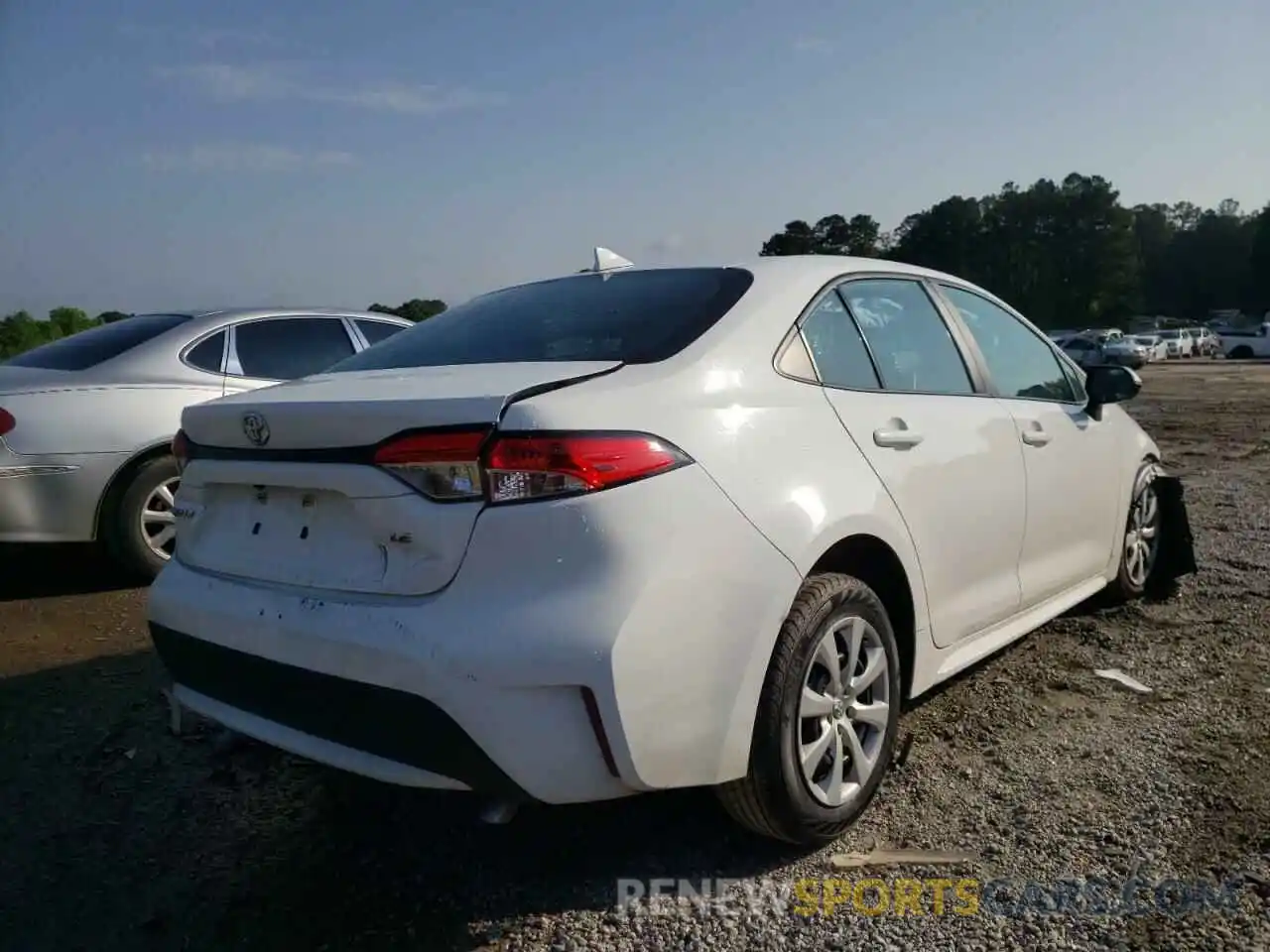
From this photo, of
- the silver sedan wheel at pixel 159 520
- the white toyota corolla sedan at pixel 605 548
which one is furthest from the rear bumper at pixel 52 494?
the white toyota corolla sedan at pixel 605 548

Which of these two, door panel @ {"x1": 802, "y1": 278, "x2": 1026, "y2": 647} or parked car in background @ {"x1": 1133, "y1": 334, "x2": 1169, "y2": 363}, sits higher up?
door panel @ {"x1": 802, "y1": 278, "x2": 1026, "y2": 647}

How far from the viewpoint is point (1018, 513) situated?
11.1 feet

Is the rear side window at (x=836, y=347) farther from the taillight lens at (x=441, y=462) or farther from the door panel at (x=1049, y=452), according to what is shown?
the taillight lens at (x=441, y=462)

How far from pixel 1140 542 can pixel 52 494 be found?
5.06 metres

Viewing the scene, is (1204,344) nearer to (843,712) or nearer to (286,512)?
(843,712)

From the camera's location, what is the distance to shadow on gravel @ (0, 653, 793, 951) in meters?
2.29

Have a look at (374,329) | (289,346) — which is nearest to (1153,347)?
(374,329)

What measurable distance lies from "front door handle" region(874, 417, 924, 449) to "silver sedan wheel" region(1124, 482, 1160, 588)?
206 centimetres

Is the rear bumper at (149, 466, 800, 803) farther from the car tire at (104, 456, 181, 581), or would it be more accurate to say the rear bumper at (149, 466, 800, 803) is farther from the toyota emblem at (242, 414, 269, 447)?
the car tire at (104, 456, 181, 581)

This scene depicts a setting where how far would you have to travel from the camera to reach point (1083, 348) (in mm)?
37219

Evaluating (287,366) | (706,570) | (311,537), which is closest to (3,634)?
(287,366)

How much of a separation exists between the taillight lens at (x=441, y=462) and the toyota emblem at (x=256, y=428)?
416 mm

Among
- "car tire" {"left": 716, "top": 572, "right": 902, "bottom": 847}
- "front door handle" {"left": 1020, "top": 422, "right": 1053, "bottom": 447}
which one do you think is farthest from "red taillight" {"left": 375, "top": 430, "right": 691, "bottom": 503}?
"front door handle" {"left": 1020, "top": 422, "right": 1053, "bottom": 447}

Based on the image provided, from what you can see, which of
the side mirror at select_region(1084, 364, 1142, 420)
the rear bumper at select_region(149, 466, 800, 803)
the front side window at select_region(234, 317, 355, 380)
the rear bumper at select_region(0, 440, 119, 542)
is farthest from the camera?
the front side window at select_region(234, 317, 355, 380)
